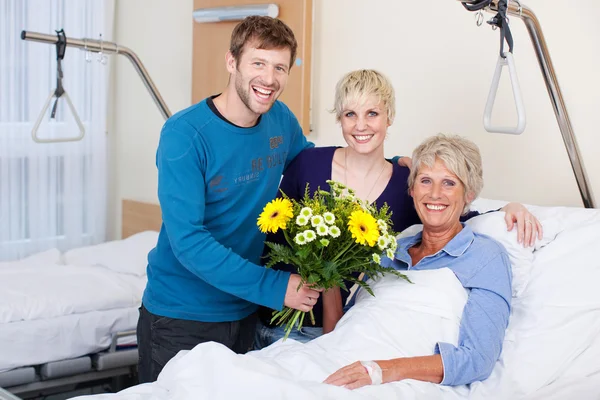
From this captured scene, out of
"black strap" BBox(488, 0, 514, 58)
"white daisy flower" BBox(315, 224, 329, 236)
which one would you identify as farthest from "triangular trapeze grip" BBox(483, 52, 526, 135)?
"white daisy flower" BBox(315, 224, 329, 236)

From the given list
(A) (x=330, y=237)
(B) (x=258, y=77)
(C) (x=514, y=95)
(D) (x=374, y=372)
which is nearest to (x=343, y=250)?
(A) (x=330, y=237)

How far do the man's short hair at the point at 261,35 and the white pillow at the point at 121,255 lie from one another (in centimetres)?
158

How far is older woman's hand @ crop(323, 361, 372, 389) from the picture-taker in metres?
1.69

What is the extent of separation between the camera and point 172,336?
83.4 inches

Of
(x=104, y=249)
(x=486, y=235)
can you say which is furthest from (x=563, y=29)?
(x=104, y=249)

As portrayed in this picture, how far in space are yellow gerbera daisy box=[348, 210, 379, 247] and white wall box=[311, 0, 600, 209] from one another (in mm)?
1083

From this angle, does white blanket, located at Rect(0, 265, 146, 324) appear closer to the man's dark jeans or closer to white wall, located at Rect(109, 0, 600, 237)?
the man's dark jeans

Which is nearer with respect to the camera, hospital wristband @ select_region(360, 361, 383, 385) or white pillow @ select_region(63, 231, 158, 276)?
hospital wristband @ select_region(360, 361, 383, 385)

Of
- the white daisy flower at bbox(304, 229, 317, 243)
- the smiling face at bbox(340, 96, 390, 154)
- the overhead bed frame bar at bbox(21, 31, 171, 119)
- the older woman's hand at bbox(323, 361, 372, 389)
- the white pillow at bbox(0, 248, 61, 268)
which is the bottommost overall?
the white pillow at bbox(0, 248, 61, 268)

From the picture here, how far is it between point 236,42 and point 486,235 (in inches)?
34.9

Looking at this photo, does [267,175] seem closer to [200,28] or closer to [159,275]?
[159,275]

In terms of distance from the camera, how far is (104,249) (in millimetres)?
3604

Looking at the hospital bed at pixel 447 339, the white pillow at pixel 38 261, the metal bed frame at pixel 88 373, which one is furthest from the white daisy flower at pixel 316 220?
the white pillow at pixel 38 261

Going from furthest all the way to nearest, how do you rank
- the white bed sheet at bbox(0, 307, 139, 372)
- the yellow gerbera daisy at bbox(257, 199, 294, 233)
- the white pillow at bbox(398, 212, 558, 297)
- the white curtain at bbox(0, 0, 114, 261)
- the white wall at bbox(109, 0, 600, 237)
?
1. the white curtain at bbox(0, 0, 114, 261)
2. the white bed sheet at bbox(0, 307, 139, 372)
3. the white wall at bbox(109, 0, 600, 237)
4. the white pillow at bbox(398, 212, 558, 297)
5. the yellow gerbera daisy at bbox(257, 199, 294, 233)
